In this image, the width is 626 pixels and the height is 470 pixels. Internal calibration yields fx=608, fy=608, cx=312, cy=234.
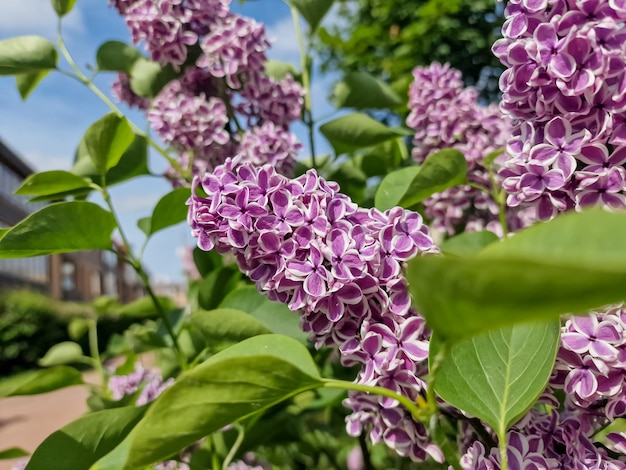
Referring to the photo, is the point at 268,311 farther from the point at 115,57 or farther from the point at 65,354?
the point at 65,354

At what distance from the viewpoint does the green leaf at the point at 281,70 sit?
1.12 metres

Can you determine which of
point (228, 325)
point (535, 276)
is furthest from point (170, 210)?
point (535, 276)

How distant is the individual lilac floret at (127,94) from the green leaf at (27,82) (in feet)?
0.43

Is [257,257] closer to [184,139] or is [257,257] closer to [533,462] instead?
[533,462]

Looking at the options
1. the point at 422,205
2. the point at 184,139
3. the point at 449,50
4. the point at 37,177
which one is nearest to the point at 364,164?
the point at 422,205

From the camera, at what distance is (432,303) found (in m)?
0.25

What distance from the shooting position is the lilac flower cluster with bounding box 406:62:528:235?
966 millimetres

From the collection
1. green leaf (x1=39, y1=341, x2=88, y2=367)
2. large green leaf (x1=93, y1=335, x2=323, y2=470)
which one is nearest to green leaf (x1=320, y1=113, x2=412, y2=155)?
large green leaf (x1=93, y1=335, x2=323, y2=470)

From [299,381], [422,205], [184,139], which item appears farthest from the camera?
[422,205]

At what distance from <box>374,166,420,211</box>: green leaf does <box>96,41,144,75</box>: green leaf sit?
0.58 meters

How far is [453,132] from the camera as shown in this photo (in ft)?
3.24

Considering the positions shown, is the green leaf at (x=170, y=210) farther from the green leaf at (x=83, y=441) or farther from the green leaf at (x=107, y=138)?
the green leaf at (x=83, y=441)

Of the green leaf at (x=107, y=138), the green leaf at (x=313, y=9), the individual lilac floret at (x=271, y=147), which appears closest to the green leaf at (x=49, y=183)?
the green leaf at (x=107, y=138)

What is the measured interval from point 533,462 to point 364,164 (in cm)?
71
